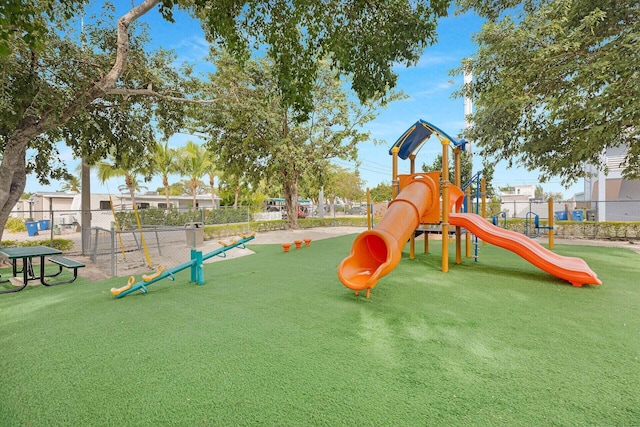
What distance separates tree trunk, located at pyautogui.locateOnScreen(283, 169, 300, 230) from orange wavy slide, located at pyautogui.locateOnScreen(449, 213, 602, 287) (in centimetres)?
A: 1299

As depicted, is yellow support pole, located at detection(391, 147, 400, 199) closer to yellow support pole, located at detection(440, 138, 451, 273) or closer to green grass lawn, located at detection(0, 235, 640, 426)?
yellow support pole, located at detection(440, 138, 451, 273)

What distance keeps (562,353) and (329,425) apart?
251cm

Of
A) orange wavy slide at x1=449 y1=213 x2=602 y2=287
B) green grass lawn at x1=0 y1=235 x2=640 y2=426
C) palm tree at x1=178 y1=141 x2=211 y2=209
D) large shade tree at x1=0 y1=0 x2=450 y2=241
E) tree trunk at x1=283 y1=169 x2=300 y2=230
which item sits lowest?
green grass lawn at x1=0 y1=235 x2=640 y2=426

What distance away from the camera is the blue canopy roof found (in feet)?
25.2

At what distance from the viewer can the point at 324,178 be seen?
19.6 meters

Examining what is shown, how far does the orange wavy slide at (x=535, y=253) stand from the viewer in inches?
219

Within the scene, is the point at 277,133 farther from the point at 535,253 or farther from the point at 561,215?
the point at 561,215

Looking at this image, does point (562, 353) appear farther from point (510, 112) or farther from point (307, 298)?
point (510, 112)

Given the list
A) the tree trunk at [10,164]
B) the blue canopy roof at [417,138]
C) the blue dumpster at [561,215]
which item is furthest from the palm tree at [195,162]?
the blue dumpster at [561,215]

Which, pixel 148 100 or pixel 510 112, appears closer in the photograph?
pixel 510 112

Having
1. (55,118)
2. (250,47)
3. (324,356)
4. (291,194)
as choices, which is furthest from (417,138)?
(291,194)

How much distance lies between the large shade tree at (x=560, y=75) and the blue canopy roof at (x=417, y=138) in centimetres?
151

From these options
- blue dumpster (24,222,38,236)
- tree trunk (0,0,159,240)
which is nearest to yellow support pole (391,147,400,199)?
tree trunk (0,0,159,240)

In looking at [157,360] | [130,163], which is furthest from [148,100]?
[157,360]
